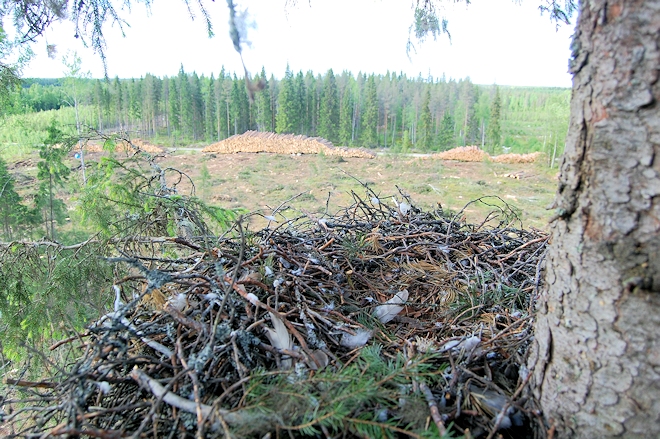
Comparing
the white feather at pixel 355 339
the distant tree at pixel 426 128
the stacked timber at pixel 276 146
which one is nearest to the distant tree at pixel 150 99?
the stacked timber at pixel 276 146

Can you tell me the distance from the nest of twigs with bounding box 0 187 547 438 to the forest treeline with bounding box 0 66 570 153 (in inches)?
1012

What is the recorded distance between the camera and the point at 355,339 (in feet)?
3.71

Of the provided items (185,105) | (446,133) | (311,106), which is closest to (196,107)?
(185,105)

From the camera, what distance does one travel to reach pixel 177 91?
29.2 meters

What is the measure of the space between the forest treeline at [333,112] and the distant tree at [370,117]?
72 millimetres

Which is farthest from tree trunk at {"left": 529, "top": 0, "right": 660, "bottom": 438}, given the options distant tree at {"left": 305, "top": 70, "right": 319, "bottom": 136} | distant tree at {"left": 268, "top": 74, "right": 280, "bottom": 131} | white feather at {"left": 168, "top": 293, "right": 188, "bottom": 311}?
distant tree at {"left": 305, "top": 70, "right": 319, "bottom": 136}

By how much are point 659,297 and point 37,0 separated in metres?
2.51

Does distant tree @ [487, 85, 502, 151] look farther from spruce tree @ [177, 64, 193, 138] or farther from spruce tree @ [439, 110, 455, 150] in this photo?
spruce tree @ [177, 64, 193, 138]

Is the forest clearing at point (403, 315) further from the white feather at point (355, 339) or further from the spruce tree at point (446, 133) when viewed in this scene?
the spruce tree at point (446, 133)

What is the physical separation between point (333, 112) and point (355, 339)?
2933cm

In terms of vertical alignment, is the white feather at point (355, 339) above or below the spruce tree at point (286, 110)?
below

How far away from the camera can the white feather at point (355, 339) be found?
112cm

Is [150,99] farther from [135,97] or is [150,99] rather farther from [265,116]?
[265,116]

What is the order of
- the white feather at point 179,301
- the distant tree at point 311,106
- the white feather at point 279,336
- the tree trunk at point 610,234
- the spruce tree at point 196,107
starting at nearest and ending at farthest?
1. the tree trunk at point 610,234
2. the white feather at point 279,336
3. the white feather at point 179,301
4. the spruce tree at point 196,107
5. the distant tree at point 311,106
